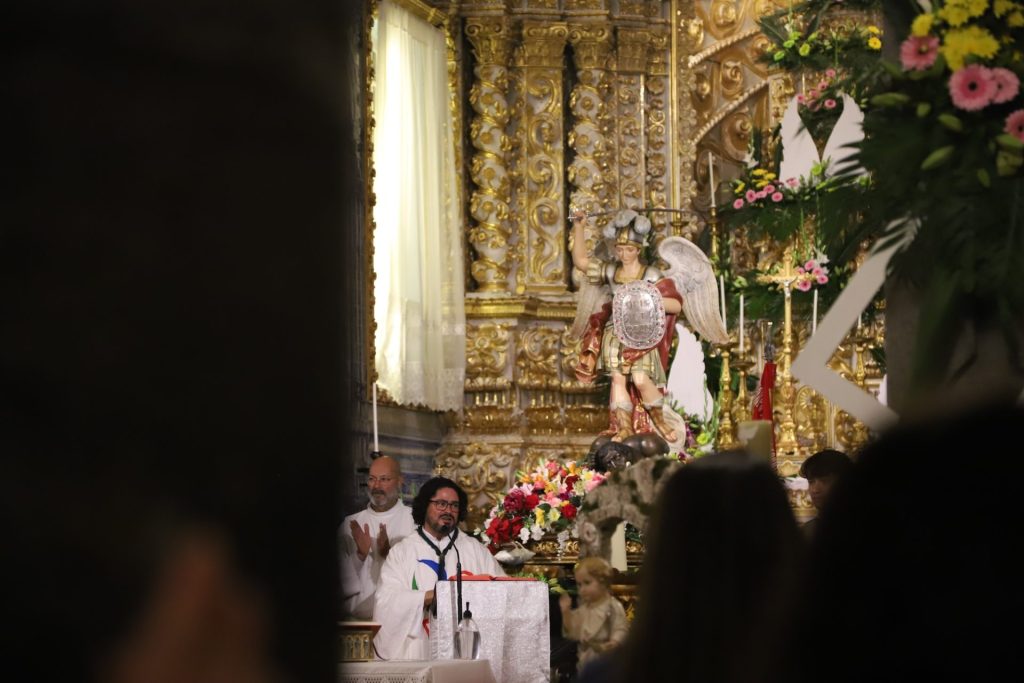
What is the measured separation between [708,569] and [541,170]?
12.2 meters

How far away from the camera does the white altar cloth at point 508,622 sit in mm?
7492

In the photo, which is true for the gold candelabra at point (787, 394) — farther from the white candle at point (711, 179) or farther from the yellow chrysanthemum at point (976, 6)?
the yellow chrysanthemum at point (976, 6)

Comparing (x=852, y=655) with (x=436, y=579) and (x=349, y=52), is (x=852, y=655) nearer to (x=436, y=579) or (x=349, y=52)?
(x=349, y=52)

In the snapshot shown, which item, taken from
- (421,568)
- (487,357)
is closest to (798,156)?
(487,357)

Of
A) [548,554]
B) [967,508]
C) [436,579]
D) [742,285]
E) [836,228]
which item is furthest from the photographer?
[742,285]

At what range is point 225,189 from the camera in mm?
419

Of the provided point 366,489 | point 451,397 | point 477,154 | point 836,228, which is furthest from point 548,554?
point 836,228

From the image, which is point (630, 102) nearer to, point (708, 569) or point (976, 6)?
point (976, 6)

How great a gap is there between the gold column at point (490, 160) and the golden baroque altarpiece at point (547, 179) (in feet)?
0.04

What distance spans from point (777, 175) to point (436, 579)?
569 centimetres

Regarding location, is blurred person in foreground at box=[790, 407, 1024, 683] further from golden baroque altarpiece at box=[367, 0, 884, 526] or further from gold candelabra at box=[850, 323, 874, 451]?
golden baroque altarpiece at box=[367, 0, 884, 526]

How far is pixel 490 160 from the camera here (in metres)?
13.7

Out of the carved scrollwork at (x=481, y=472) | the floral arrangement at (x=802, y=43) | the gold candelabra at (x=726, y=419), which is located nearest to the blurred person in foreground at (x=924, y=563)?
the gold candelabra at (x=726, y=419)

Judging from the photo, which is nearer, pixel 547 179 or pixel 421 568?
pixel 421 568
